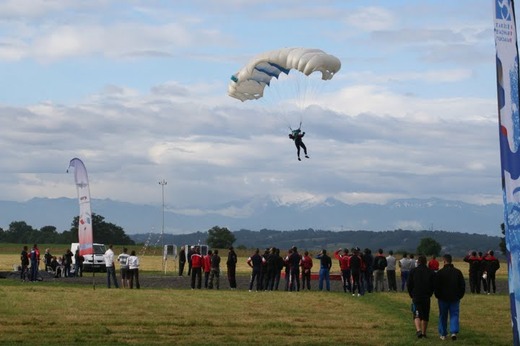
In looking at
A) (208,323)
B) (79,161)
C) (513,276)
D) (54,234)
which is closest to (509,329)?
(208,323)

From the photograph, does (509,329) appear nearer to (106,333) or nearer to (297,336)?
(297,336)

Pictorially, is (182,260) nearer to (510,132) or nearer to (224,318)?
(224,318)

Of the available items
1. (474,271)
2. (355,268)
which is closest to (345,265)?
(355,268)

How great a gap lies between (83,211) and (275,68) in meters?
11.3

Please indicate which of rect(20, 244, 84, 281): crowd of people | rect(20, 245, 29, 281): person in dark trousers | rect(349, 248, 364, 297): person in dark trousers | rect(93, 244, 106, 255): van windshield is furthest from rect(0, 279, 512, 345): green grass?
rect(93, 244, 106, 255): van windshield

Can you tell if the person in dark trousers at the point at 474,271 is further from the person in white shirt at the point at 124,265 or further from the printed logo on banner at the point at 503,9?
the printed logo on banner at the point at 503,9

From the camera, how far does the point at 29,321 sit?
23.7 metres

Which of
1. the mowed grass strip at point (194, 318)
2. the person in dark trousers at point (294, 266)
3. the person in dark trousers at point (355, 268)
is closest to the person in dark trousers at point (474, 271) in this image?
the mowed grass strip at point (194, 318)

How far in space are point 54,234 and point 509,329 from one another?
174591mm

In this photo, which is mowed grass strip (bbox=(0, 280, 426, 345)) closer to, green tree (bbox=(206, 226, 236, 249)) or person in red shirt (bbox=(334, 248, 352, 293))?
person in red shirt (bbox=(334, 248, 352, 293))

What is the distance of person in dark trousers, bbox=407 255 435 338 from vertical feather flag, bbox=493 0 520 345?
5453 mm

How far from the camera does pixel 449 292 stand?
2095 centimetres

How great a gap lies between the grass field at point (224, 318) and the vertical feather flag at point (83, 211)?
21.7 ft

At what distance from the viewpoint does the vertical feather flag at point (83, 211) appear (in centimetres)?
4125
